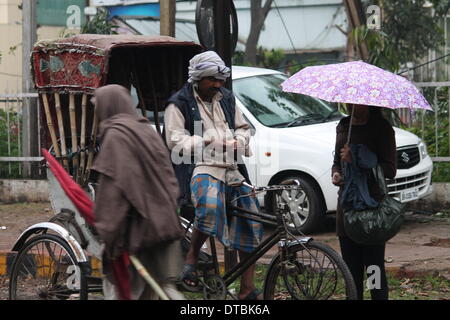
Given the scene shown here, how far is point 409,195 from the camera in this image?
10305 millimetres

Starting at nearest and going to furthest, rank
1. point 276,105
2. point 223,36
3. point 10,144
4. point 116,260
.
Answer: point 116,260, point 223,36, point 276,105, point 10,144

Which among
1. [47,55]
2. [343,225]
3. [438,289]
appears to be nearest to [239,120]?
[343,225]

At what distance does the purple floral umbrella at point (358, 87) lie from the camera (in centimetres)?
591

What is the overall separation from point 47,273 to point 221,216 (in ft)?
4.15

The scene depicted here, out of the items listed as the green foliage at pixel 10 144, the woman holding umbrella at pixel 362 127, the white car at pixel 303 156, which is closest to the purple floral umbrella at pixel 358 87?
the woman holding umbrella at pixel 362 127

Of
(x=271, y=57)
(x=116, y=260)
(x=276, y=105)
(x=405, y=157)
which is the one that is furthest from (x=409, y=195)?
(x=271, y=57)

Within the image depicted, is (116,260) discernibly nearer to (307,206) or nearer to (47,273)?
(47,273)

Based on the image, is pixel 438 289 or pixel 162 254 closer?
pixel 162 254

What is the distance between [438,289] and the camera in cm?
787

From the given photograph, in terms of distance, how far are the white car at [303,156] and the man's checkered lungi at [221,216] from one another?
3.28 m

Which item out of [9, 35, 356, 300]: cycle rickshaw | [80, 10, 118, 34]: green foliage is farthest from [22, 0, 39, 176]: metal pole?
[9, 35, 356, 300]: cycle rickshaw

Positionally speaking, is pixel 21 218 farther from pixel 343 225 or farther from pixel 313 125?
pixel 343 225

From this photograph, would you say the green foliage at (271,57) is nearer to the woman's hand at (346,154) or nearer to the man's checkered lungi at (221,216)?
the man's checkered lungi at (221,216)

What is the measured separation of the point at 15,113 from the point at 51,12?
619 centimetres
